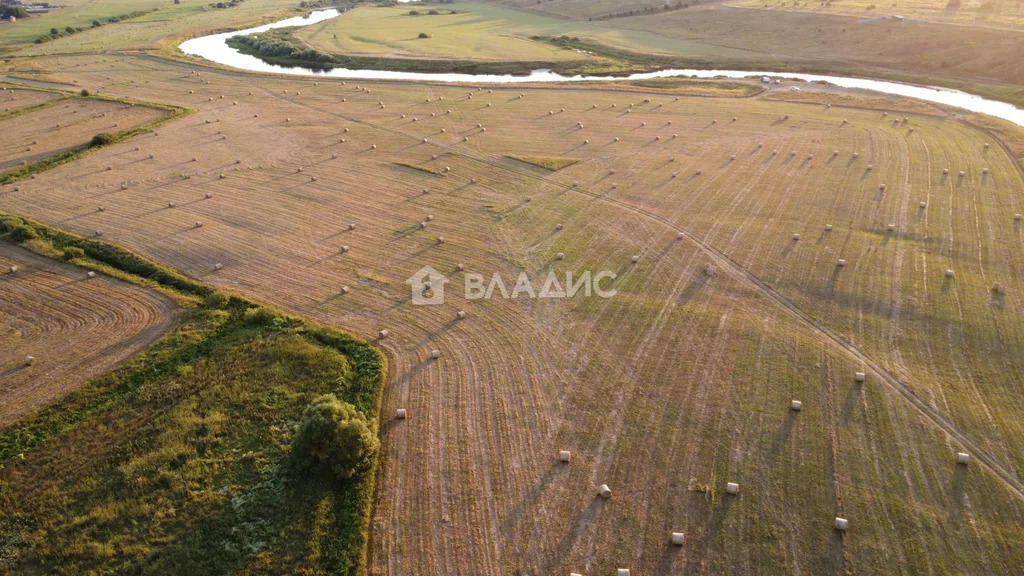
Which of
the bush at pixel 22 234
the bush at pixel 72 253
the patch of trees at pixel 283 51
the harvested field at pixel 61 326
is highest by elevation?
the patch of trees at pixel 283 51

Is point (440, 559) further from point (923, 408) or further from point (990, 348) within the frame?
point (990, 348)

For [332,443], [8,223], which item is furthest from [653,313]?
[8,223]

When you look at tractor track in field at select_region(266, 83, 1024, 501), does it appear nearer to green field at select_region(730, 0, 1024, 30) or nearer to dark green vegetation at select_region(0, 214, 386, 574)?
dark green vegetation at select_region(0, 214, 386, 574)

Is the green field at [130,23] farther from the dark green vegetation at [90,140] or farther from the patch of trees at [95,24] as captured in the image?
A: the dark green vegetation at [90,140]

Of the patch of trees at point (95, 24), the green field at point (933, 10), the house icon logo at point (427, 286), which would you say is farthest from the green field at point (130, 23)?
the green field at point (933, 10)

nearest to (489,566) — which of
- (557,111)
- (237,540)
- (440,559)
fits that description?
(440,559)

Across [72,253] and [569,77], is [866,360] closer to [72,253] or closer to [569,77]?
[72,253]
